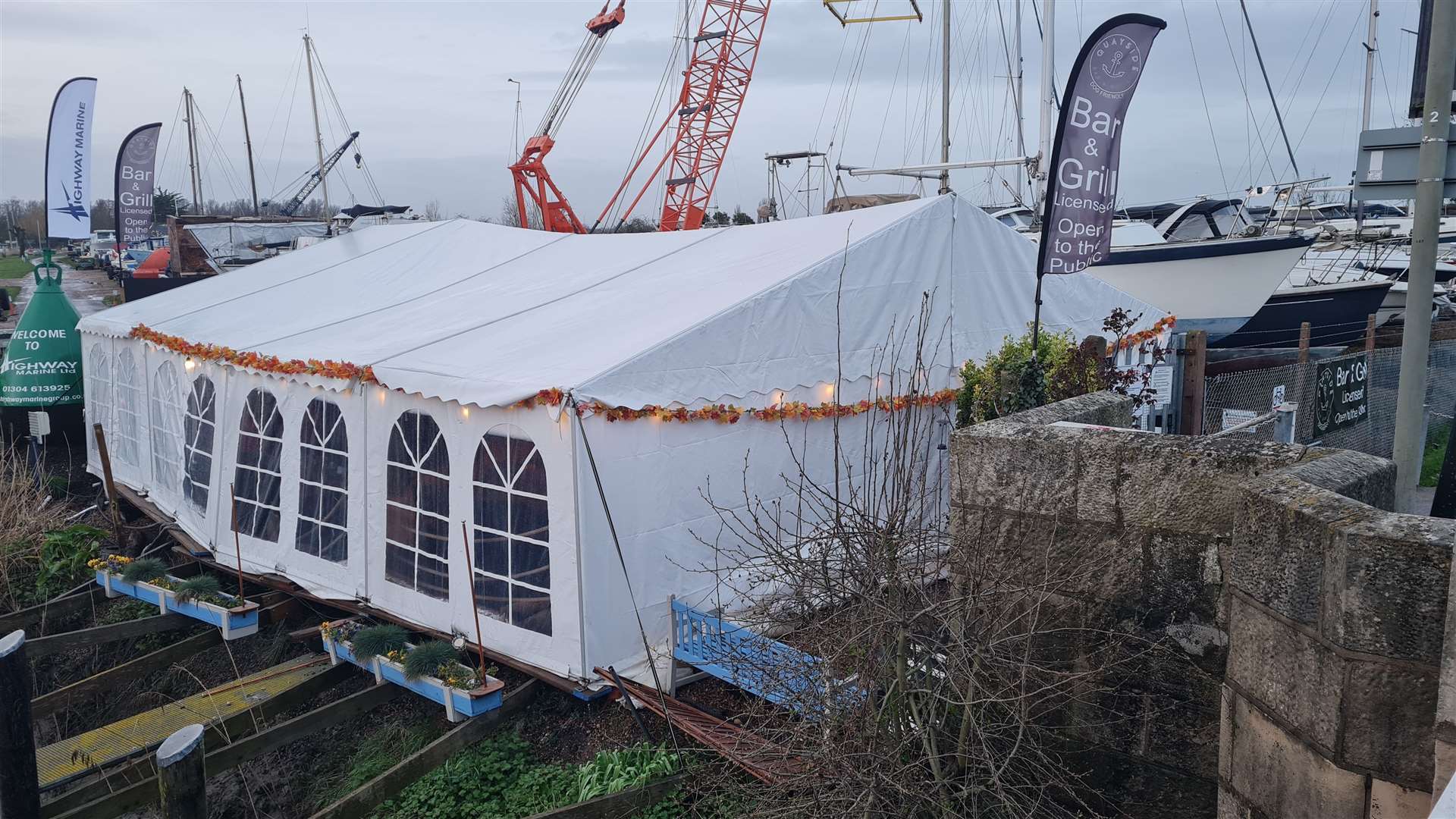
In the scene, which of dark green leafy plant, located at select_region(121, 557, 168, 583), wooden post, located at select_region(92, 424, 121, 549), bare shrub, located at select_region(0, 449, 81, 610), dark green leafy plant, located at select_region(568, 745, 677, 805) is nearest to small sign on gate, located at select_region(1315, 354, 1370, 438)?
Result: dark green leafy plant, located at select_region(568, 745, 677, 805)

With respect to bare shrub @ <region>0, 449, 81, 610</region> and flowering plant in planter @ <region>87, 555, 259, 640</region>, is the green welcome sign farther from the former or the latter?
flowering plant in planter @ <region>87, 555, 259, 640</region>

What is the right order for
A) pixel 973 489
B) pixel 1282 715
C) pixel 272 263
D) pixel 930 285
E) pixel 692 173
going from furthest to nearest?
1. pixel 692 173
2. pixel 272 263
3. pixel 930 285
4. pixel 973 489
5. pixel 1282 715

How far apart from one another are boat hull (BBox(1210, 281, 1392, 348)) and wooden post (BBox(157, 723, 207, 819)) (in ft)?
48.5

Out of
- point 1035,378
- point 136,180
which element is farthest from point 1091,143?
point 136,180

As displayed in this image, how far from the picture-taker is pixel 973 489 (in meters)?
4.18

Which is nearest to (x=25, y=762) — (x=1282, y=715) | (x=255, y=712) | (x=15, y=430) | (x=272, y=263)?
(x=255, y=712)

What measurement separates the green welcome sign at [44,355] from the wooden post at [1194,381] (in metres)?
15.1

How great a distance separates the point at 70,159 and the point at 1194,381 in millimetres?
21776

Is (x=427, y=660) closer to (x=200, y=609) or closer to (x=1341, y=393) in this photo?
(x=200, y=609)

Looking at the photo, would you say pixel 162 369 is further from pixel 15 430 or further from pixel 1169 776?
pixel 1169 776

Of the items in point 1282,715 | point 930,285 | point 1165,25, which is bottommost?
point 1282,715

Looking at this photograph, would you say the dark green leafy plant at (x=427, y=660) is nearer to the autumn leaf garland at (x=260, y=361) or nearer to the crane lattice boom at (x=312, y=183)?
the autumn leaf garland at (x=260, y=361)

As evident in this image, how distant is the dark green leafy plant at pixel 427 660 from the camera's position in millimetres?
6766

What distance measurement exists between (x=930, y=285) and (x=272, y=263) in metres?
10.3
